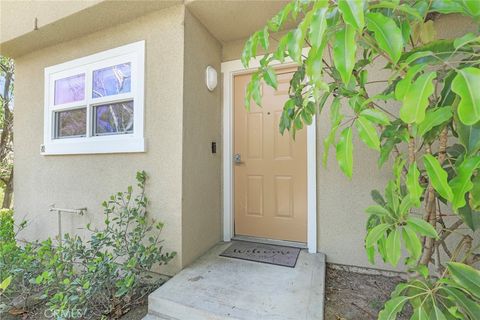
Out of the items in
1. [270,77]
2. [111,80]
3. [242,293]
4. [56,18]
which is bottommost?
[242,293]

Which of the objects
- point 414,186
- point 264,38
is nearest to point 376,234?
point 414,186

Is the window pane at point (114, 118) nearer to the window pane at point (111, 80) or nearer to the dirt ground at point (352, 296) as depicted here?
the window pane at point (111, 80)

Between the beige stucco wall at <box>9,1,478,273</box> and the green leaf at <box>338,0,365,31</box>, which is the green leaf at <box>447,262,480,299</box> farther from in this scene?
the beige stucco wall at <box>9,1,478,273</box>

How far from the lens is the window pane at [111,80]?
239 centimetres

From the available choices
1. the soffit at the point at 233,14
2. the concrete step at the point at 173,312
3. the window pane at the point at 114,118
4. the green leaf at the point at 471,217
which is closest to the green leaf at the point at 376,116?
the green leaf at the point at 471,217

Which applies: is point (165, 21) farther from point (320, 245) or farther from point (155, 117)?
point (320, 245)

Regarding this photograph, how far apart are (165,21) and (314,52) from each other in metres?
2.02

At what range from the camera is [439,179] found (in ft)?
2.44

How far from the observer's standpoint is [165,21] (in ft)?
7.14

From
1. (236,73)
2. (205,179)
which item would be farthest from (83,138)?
(236,73)

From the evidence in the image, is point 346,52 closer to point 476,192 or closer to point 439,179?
point 439,179

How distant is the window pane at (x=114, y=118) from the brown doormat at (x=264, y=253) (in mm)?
1668

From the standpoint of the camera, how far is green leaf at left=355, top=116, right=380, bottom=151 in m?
0.76

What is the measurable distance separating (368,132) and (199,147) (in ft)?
5.82
